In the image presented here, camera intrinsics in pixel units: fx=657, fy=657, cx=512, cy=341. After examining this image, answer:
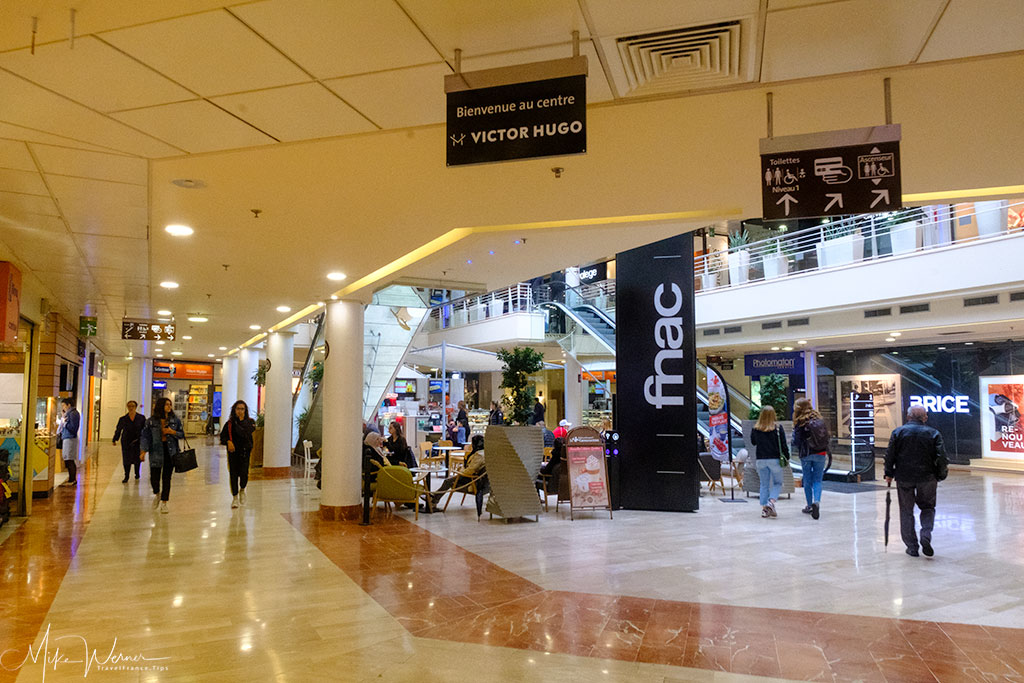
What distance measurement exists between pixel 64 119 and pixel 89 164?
699 mm

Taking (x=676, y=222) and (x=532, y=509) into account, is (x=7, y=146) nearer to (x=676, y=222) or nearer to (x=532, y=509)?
(x=676, y=222)

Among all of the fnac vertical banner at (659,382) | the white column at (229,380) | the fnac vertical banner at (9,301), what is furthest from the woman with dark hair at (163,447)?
the white column at (229,380)

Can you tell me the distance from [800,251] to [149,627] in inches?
575

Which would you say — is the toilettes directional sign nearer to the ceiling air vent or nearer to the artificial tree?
the artificial tree

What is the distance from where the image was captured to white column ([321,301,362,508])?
8891 millimetres

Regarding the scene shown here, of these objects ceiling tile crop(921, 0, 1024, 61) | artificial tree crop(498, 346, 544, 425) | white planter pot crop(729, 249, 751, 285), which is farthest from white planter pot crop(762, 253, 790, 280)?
ceiling tile crop(921, 0, 1024, 61)

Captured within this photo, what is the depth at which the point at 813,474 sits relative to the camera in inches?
360

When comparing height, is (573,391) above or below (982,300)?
below

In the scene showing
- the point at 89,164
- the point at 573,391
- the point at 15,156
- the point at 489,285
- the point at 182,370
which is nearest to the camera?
the point at 15,156

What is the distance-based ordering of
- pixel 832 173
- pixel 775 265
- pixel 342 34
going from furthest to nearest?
pixel 775 265 → pixel 832 173 → pixel 342 34

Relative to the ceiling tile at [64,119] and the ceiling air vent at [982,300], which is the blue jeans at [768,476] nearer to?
the ceiling air vent at [982,300]

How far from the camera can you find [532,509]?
8.59 m

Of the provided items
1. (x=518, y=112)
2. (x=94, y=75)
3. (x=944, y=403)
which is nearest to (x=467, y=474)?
(x=518, y=112)

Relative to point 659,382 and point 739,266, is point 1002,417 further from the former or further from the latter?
point 659,382
